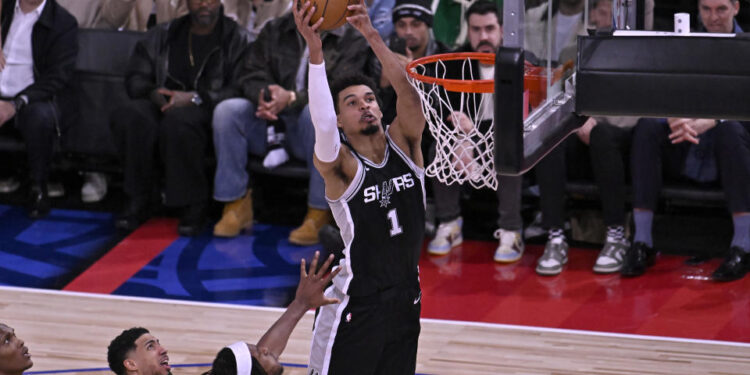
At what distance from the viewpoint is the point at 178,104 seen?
7965 mm

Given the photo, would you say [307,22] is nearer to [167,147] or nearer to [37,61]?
[167,147]

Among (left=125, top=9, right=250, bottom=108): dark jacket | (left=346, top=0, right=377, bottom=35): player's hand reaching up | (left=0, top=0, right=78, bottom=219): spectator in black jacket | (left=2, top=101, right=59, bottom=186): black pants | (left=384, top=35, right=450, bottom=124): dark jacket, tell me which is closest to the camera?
(left=346, top=0, right=377, bottom=35): player's hand reaching up

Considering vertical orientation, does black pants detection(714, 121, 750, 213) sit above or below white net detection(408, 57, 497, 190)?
below

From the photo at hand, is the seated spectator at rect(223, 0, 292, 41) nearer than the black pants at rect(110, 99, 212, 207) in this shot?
No

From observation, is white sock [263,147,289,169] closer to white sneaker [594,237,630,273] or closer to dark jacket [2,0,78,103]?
dark jacket [2,0,78,103]

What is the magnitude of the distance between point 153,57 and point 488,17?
8.21ft

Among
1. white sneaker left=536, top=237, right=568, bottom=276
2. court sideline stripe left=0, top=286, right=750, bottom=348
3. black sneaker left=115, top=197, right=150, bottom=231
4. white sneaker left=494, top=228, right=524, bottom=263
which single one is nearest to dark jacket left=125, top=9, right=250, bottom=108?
black sneaker left=115, top=197, right=150, bottom=231

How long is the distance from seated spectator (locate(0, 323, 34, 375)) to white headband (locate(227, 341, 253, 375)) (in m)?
0.78

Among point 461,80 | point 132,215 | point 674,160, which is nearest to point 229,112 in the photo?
point 132,215

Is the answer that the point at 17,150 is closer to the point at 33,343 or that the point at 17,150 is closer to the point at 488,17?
the point at 33,343

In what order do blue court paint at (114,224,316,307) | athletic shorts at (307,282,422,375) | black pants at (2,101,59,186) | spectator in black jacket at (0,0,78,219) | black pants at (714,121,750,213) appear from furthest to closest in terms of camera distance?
spectator in black jacket at (0,0,78,219) < black pants at (2,101,59,186) < blue court paint at (114,224,316,307) < black pants at (714,121,750,213) < athletic shorts at (307,282,422,375)

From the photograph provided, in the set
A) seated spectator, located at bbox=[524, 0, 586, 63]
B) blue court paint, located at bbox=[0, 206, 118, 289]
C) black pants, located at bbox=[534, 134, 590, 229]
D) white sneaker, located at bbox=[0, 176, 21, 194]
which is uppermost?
seated spectator, located at bbox=[524, 0, 586, 63]

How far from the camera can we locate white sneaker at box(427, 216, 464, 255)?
7535 mm

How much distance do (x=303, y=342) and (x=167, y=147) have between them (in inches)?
89.4
